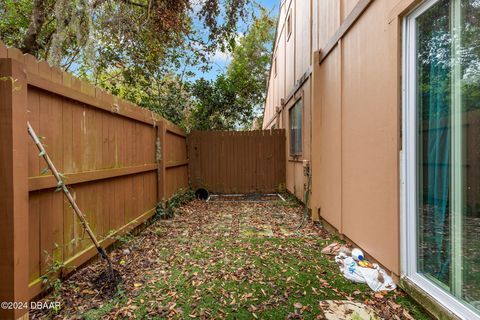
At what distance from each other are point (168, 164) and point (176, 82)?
4.38m

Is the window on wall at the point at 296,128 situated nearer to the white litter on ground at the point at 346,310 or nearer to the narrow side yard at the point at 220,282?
the narrow side yard at the point at 220,282

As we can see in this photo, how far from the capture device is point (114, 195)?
329cm

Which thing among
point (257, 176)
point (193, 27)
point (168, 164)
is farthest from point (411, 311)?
point (193, 27)

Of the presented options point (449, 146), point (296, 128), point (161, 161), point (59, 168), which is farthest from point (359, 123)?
point (296, 128)

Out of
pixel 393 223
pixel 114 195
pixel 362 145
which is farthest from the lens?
pixel 114 195

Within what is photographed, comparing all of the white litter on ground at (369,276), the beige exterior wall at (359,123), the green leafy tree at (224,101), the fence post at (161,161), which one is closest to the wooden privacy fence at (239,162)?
the green leafy tree at (224,101)

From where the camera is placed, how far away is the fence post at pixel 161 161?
4.94 m

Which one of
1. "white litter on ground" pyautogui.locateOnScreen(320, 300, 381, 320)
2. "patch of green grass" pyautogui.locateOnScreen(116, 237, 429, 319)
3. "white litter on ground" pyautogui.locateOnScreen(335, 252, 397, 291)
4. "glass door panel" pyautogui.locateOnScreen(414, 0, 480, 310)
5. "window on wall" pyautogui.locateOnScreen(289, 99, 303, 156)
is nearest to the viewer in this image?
"glass door panel" pyautogui.locateOnScreen(414, 0, 480, 310)

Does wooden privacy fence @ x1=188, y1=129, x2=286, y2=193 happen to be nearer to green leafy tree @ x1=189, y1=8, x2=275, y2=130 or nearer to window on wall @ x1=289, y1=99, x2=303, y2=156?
window on wall @ x1=289, y1=99, x2=303, y2=156

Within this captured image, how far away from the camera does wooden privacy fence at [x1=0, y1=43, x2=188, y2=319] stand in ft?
5.49

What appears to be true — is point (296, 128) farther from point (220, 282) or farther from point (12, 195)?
point (12, 195)

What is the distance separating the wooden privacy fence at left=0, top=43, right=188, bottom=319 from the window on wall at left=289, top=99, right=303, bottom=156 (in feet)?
11.4

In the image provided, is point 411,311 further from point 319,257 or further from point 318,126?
point 318,126

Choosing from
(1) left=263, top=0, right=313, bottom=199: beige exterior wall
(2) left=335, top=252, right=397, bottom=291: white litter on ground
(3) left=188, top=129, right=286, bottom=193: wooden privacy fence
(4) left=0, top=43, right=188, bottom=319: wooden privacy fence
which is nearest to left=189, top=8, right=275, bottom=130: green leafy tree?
(1) left=263, top=0, right=313, bottom=199: beige exterior wall
